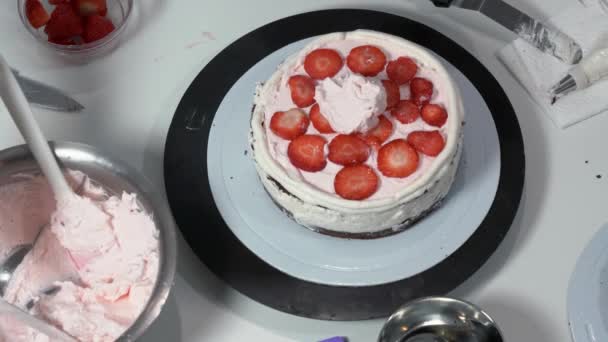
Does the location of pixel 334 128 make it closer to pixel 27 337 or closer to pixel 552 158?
pixel 552 158

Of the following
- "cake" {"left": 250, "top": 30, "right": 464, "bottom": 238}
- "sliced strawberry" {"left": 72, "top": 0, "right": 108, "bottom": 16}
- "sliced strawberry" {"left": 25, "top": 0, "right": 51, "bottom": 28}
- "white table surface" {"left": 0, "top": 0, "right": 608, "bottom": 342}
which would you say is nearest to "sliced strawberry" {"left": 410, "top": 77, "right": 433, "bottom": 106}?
"cake" {"left": 250, "top": 30, "right": 464, "bottom": 238}

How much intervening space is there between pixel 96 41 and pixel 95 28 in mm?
30

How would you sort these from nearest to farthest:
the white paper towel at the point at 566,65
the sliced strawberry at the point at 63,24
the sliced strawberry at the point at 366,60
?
the sliced strawberry at the point at 366,60
the white paper towel at the point at 566,65
the sliced strawberry at the point at 63,24

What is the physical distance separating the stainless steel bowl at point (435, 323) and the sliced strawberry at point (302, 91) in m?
0.41

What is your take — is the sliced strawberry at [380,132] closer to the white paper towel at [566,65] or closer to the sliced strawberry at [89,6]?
the white paper towel at [566,65]

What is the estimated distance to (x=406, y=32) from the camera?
58.0 inches

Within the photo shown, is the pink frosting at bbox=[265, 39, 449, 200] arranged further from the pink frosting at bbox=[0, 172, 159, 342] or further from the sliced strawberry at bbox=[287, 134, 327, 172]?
the pink frosting at bbox=[0, 172, 159, 342]

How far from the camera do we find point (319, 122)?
1.23 metres

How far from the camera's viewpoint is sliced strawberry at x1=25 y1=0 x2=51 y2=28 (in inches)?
60.4

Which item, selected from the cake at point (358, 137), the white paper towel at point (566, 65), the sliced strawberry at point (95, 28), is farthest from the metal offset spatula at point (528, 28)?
the sliced strawberry at point (95, 28)

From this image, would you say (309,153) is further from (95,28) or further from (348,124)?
(95,28)

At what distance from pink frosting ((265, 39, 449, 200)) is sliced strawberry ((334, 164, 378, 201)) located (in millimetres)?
15

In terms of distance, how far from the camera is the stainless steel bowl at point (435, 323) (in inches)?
43.8

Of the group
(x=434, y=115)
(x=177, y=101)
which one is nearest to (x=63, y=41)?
(x=177, y=101)
